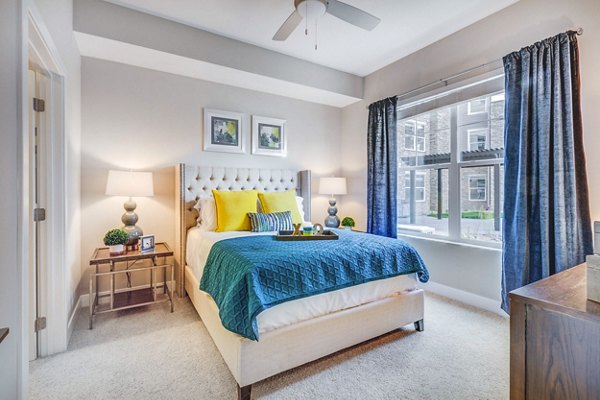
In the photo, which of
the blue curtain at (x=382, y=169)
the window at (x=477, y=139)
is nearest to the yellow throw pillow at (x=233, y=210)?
the blue curtain at (x=382, y=169)

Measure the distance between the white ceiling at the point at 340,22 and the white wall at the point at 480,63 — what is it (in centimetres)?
14

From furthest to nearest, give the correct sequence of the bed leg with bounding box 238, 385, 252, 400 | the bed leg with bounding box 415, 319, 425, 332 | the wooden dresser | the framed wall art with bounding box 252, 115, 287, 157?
the framed wall art with bounding box 252, 115, 287, 157, the bed leg with bounding box 415, 319, 425, 332, the bed leg with bounding box 238, 385, 252, 400, the wooden dresser

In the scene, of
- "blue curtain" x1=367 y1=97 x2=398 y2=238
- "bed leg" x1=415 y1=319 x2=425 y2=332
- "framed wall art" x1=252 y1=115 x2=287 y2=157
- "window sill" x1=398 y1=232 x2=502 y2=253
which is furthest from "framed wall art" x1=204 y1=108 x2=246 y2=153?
"bed leg" x1=415 y1=319 x2=425 y2=332

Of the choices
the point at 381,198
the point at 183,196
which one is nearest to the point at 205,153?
the point at 183,196

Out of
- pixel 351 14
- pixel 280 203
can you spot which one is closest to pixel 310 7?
pixel 351 14

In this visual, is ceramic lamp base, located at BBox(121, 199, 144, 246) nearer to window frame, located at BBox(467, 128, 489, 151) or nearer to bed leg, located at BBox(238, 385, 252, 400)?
bed leg, located at BBox(238, 385, 252, 400)

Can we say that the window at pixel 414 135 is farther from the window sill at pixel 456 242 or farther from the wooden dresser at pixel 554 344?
the wooden dresser at pixel 554 344

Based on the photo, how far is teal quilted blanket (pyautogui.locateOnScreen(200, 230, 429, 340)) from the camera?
157 cm

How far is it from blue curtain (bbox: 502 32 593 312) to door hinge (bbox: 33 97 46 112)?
146 inches

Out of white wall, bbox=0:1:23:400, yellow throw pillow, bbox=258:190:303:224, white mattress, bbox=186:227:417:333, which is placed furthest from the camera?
yellow throw pillow, bbox=258:190:303:224

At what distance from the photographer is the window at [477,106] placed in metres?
2.92

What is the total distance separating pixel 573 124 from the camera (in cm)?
212

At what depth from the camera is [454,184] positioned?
123 inches

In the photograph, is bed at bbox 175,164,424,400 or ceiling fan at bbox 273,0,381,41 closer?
bed at bbox 175,164,424,400
